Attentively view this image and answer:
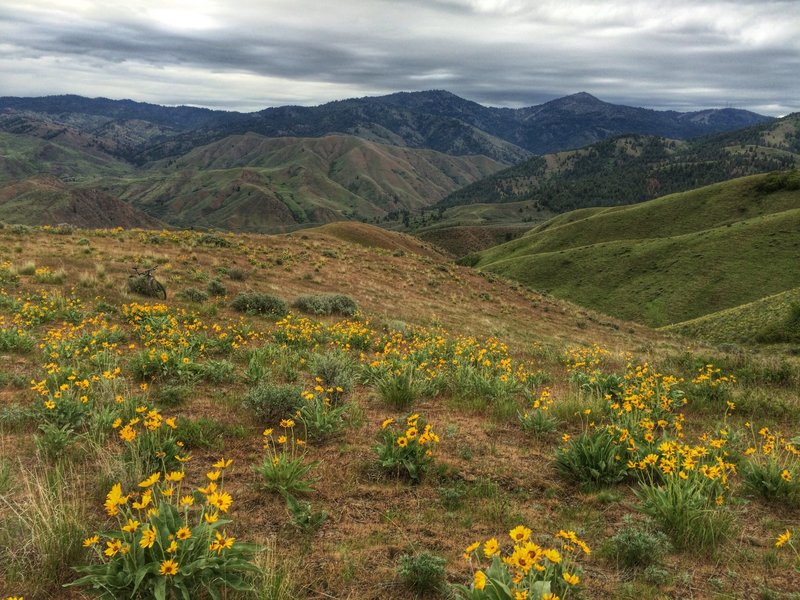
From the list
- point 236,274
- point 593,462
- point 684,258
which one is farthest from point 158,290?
point 684,258

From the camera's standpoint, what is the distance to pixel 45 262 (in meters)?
18.6

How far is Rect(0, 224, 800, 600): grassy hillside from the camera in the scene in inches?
146

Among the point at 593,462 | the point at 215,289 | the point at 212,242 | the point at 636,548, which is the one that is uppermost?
the point at 212,242

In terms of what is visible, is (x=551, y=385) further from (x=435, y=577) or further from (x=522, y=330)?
(x=522, y=330)

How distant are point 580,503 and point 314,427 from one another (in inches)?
143

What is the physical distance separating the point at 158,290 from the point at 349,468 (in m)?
13.7

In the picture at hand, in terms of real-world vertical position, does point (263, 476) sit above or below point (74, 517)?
below

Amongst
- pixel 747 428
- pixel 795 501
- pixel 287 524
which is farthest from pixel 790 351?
pixel 287 524

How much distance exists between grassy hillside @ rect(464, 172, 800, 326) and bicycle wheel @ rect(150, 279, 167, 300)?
60.3 m

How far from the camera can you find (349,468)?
5.76 metres

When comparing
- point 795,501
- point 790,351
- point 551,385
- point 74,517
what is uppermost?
point 74,517

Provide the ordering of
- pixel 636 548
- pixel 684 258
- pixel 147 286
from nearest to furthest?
pixel 636 548 < pixel 147 286 < pixel 684 258

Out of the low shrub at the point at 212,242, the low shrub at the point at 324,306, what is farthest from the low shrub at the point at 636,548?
the low shrub at the point at 212,242

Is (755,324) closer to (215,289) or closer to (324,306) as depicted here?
(324,306)
